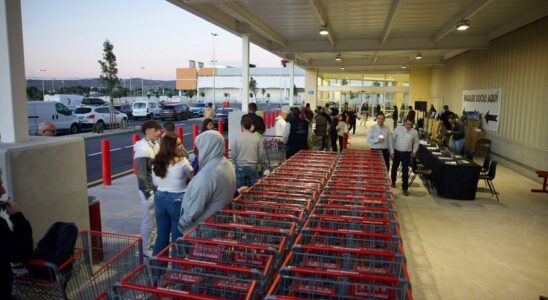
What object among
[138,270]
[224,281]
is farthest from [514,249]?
[138,270]

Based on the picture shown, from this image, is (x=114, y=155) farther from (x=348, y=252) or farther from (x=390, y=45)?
(x=348, y=252)

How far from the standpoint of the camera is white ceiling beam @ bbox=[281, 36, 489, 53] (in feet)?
50.6

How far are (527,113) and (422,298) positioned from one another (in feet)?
32.9

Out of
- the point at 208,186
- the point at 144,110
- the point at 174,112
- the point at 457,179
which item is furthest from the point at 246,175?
the point at 144,110

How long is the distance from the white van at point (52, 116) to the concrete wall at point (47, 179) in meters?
18.3

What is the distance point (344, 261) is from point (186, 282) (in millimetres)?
1256

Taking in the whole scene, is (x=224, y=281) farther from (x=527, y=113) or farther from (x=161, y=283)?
(x=527, y=113)

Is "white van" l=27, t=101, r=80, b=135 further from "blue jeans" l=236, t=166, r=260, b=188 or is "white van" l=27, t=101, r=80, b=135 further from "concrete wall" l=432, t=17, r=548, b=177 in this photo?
"concrete wall" l=432, t=17, r=548, b=177

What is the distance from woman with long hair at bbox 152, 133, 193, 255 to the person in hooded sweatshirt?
38cm

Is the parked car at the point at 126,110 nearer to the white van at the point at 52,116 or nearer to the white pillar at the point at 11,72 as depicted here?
the white van at the point at 52,116

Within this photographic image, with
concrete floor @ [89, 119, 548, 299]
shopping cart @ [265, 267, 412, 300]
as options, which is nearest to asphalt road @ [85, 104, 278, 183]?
concrete floor @ [89, 119, 548, 299]

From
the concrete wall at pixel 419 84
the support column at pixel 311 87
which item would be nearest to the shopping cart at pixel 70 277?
the support column at pixel 311 87

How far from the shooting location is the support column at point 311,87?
30.3m

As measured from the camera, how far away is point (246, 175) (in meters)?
7.17
